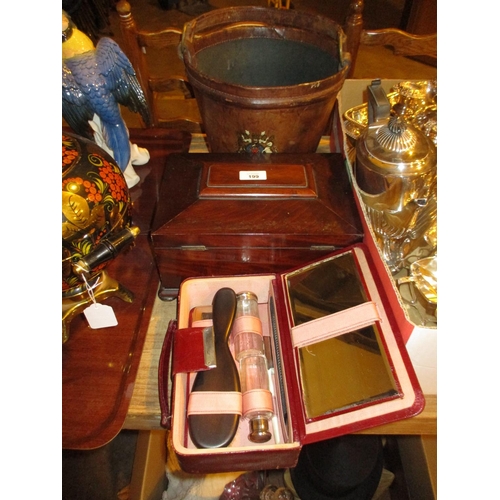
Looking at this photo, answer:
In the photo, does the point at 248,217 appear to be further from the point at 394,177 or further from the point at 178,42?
the point at 178,42

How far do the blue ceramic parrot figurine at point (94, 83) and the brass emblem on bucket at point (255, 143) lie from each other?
0.19 metres

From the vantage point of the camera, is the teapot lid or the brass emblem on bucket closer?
the teapot lid

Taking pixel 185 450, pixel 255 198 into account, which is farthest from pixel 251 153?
pixel 185 450

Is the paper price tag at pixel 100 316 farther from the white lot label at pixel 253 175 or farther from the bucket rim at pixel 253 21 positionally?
the bucket rim at pixel 253 21

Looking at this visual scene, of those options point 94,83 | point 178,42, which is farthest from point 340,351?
point 178,42

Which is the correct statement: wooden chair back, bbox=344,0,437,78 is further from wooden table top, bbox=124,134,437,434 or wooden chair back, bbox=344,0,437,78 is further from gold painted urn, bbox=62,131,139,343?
wooden table top, bbox=124,134,437,434

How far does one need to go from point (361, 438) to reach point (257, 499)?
259 mm

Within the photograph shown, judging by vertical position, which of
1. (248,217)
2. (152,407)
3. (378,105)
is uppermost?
(378,105)

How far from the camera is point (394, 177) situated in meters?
0.60

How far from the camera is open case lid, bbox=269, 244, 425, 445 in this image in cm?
47

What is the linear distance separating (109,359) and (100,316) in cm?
7

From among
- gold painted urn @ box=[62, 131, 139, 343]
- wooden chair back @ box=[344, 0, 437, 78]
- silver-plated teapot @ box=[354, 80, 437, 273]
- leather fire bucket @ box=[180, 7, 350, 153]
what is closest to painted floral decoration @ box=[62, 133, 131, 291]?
gold painted urn @ box=[62, 131, 139, 343]

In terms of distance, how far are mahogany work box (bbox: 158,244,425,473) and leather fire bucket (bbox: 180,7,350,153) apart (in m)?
0.25

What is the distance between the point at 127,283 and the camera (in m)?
0.73
